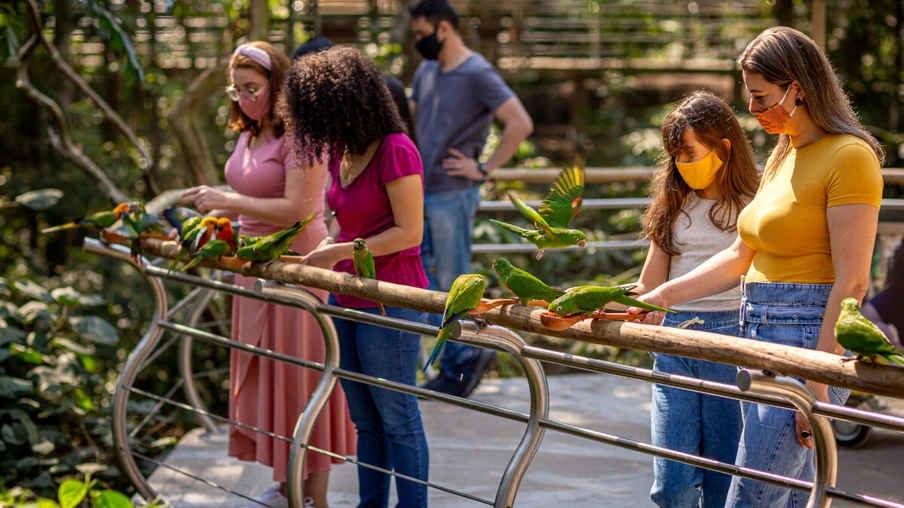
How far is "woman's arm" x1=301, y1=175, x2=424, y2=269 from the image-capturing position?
2238mm

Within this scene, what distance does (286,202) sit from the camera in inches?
102

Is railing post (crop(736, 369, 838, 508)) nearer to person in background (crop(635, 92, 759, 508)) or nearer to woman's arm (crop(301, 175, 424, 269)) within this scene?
person in background (crop(635, 92, 759, 508))

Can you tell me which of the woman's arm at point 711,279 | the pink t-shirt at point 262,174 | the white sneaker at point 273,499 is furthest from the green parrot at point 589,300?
the white sneaker at point 273,499

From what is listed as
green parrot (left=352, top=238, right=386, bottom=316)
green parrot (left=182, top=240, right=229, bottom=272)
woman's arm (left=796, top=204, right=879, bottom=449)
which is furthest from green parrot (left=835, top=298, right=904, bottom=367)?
green parrot (left=182, top=240, right=229, bottom=272)

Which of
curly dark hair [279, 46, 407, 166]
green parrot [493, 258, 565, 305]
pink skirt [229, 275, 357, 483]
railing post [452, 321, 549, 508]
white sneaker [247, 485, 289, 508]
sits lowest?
white sneaker [247, 485, 289, 508]

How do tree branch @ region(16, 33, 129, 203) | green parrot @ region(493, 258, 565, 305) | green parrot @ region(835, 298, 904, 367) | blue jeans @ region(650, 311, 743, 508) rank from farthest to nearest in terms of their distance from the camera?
tree branch @ region(16, 33, 129, 203) → blue jeans @ region(650, 311, 743, 508) → green parrot @ region(493, 258, 565, 305) → green parrot @ region(835, 298, 904, 367)

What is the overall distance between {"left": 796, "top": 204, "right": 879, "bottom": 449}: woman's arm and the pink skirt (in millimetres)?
1622

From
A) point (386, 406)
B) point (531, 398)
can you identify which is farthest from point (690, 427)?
point (386, 406)

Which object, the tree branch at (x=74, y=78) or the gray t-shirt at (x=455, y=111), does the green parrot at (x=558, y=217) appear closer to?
the gray t-shirt at (x=455, y=111)

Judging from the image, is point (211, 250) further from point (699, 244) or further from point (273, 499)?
point (699, 244)

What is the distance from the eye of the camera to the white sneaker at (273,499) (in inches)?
112

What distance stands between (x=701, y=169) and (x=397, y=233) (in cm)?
76

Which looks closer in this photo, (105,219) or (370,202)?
(370,202)

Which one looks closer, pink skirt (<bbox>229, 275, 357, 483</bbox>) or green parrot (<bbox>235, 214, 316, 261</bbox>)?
green parrot (<bbox>235, 214, 316, 261</bbox>)
